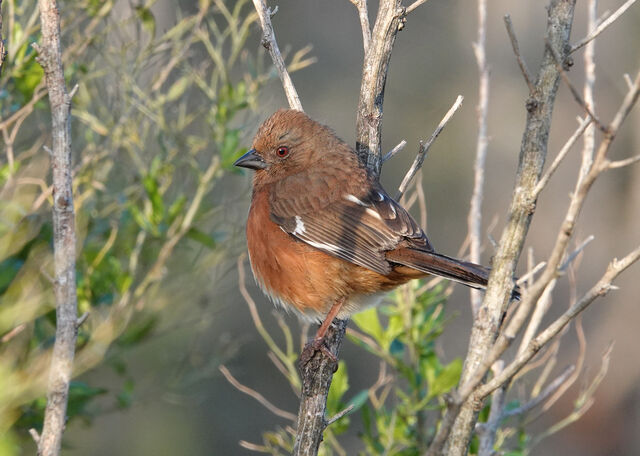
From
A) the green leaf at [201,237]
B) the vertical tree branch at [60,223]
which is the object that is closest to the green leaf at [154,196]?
the green leaf at [201,237]

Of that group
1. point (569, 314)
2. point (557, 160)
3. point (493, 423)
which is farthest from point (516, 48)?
point (493, 423)

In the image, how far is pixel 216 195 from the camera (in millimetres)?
5582

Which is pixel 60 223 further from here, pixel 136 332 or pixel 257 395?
pixel 257 395

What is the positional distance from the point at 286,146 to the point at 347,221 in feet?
1.79

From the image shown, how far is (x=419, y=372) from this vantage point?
3252 millimetres

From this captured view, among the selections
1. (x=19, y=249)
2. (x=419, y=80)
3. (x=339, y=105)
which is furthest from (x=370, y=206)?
(x=419, y=80)

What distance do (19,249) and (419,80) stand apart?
7.56 metres

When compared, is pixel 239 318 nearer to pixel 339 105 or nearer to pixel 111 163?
pixel 339 105

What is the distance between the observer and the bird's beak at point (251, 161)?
3.53 m

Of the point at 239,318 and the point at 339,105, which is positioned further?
the point at 339,105

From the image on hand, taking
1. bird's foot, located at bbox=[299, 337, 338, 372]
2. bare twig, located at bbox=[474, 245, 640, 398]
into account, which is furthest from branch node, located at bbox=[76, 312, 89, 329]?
bare twig, located at bbox=[474, 245, 640, 398]

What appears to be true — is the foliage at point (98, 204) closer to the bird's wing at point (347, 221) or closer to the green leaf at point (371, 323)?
the bird's wing at point (347, 221)

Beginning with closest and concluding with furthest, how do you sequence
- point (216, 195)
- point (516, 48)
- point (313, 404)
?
point (516, 48) → point (313, 404) → point (216, 195)

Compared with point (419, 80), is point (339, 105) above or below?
below
